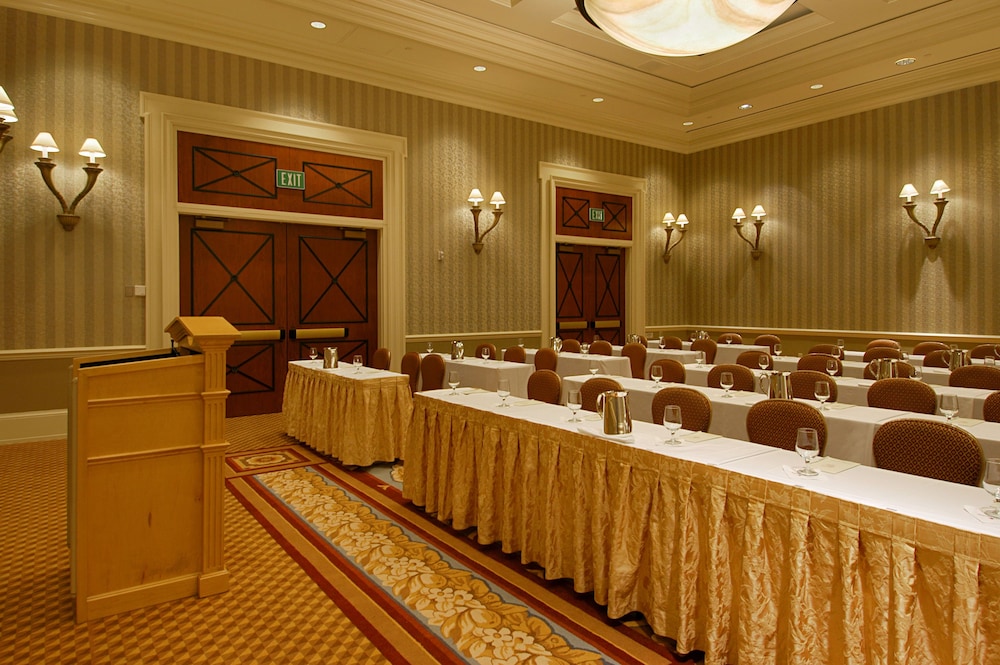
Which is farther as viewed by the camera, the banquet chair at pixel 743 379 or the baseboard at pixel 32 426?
the baseboard at pixel 32 426

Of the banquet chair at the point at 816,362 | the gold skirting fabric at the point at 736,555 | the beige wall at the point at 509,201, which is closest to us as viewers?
the gold skirting fabric at the point at 736,555

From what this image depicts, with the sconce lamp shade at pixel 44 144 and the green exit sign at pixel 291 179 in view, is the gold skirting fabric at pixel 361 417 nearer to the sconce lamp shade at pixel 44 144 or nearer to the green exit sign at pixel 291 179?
the green exit sign at pixel 291 179

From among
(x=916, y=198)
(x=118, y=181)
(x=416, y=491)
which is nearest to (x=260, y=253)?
(x=118, y=181)

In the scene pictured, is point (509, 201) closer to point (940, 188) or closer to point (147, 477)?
point (940, 188)

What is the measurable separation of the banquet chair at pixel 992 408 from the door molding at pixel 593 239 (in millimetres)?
6697

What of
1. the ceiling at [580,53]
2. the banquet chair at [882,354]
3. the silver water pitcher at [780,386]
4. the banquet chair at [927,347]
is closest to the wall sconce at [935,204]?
the ceiling at [580,53]

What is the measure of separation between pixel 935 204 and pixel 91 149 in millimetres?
10179

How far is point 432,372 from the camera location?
20.8 feet

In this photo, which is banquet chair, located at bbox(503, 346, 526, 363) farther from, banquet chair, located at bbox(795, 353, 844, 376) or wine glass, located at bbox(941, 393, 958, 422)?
wine glass, located at bbox(941, 393, 958, 422)

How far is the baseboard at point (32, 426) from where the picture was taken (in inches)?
239

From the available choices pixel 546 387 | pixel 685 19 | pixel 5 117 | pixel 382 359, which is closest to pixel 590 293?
pixel 382 359

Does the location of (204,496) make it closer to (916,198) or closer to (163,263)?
(163,263)

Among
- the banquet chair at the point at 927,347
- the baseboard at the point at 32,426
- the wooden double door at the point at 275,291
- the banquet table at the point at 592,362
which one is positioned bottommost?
the baseboard at the point at 32,426

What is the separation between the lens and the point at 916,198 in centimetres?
890
